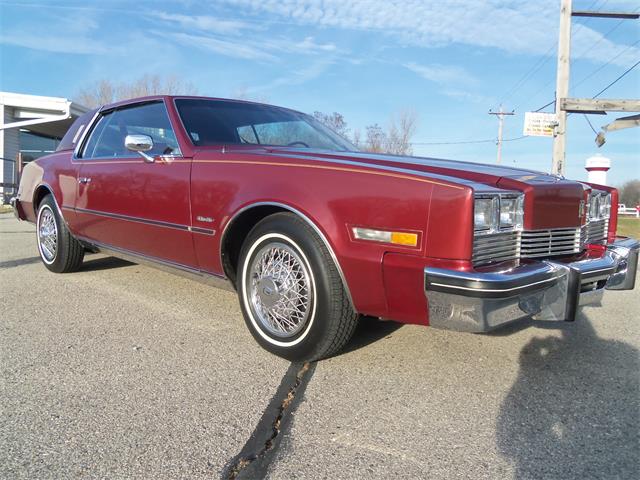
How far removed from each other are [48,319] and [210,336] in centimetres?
117

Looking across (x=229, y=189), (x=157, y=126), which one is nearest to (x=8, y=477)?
(x=229, y=189)

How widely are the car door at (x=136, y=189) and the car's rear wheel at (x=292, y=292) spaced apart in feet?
1.97

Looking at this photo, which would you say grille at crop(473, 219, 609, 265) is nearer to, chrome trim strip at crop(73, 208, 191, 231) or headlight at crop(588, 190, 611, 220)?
headlight at crop(588, 190, 611, 220)

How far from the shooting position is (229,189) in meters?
2.90

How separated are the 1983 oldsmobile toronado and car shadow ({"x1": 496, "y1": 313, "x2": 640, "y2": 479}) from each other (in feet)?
1.29

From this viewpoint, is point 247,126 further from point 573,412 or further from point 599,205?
point 573,412

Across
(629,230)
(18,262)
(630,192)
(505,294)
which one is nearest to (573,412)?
(505,294)

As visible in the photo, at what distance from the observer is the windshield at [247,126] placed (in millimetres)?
3482

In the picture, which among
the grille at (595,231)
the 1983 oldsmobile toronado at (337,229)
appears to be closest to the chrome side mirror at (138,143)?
the 1983 oldsmobile toronado at (337,229)

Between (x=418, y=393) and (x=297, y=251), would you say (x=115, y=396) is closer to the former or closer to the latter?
(x=297, y=251)

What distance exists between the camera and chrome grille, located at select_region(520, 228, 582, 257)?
2424 millimetres

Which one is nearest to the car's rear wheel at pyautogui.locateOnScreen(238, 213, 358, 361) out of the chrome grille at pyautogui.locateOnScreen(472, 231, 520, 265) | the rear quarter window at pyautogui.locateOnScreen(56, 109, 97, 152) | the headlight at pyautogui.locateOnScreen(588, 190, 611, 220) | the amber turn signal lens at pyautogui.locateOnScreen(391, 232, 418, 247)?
the amber turn signal lens at pyautogui.locateOnScreen(391, 232, 418, 247)

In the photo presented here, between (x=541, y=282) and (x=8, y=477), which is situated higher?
(x=541, y=282)

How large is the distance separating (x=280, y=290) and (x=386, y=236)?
739 mm
